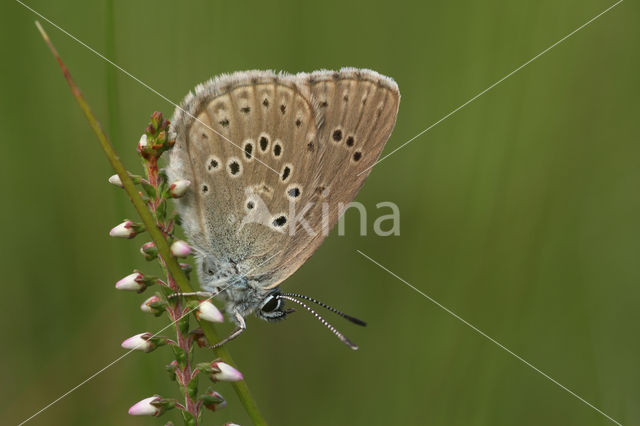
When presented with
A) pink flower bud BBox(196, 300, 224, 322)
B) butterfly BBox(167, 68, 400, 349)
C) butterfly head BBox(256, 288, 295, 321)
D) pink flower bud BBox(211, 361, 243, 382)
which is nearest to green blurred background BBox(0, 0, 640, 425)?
butterfly BBox(167, 68, 400, 349)

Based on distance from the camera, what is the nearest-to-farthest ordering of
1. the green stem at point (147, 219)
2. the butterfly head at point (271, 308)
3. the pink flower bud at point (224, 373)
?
the green stem at point (147, 219) < the pink flower bud at point (224, 373) < the butterfly head at point (271, 308)

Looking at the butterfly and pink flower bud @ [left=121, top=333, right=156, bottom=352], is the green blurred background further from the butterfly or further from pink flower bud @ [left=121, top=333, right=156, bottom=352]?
pink flower bud @ [left=121, top=333, right=156, bottom=352]

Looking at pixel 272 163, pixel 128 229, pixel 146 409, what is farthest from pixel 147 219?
pixel 272 163

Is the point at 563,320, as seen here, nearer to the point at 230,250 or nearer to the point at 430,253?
the point at 430,253

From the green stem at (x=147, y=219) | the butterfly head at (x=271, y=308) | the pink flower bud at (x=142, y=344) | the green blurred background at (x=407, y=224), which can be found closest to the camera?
the green stem at (x=147, y=219)

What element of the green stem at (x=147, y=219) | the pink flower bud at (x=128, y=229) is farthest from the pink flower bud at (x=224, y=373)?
the pink flower bud at (x=128, y=229)

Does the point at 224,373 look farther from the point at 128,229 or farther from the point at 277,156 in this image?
the point at 277,156

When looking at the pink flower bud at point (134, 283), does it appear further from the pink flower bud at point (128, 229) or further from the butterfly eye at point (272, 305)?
the butterfly eye at point (272, 305)
